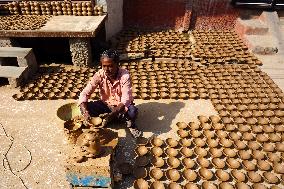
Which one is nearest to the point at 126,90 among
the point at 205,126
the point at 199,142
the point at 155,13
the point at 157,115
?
the point at 157,115

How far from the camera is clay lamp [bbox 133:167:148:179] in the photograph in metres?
3.71

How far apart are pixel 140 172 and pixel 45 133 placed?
185 cm

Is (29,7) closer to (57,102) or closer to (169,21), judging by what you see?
(57,102)

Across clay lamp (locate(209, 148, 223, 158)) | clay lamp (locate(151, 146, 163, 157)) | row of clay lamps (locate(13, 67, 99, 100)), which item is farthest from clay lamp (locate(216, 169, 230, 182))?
row of clay lamps (locate(13, 67, 99, 100))

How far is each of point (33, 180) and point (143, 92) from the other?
270 centimetres

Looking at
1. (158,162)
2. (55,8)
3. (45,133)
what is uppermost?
(55,8)

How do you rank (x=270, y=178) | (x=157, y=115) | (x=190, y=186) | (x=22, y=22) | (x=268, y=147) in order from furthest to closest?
(x=22, y=22) < (x=157, y=115) < (x=268, y=147) < (x=270, y=178) < (x=190, y=186)

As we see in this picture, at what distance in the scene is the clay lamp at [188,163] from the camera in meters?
3.88

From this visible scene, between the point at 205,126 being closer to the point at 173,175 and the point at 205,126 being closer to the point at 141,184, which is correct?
the point at 173,175

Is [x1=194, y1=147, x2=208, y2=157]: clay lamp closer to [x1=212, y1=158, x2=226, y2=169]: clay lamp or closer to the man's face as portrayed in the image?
[x1=212, y1=158, x2=226, y2=169]: clay lamp

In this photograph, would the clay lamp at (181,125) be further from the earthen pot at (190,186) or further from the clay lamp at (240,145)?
the earthen pot at (190,186)

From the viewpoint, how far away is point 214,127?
4629mm

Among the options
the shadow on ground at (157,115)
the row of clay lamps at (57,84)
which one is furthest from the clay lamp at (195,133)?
the row of clay lamps at (57,84)

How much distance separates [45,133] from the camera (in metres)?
4.57
